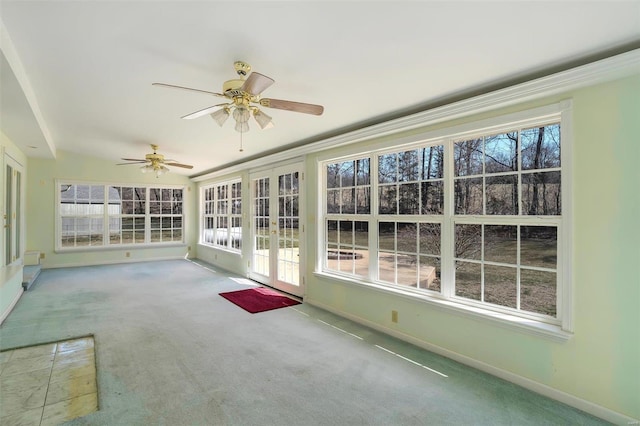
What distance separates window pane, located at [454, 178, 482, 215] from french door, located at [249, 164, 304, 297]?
242 centimetres

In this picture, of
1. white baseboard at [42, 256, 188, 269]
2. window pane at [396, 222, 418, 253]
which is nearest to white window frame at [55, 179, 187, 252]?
white baseboard at [42, 256, 188, 269]

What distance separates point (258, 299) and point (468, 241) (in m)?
3.18

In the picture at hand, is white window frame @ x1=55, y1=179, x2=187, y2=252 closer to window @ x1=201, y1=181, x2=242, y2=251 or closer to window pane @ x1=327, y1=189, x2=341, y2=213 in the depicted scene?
window @ x1=201, y1=181, x2=242, y2=251

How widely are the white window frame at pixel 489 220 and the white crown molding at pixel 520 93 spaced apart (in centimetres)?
12

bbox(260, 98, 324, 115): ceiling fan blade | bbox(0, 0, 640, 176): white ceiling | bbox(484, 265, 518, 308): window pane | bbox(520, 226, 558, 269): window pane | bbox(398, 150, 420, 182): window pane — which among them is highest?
bbox(0, 0, 640, 176): white ceiling

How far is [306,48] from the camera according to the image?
229 cm

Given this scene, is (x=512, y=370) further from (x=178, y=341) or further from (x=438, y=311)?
(x=178, y=341)

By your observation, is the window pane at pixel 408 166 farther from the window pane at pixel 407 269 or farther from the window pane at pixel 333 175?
the window pane at pixel 333 175

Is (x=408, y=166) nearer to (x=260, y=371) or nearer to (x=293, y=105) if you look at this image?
(x=293, y=105)

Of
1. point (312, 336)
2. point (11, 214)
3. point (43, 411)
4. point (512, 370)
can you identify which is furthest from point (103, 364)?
point (11, 214)

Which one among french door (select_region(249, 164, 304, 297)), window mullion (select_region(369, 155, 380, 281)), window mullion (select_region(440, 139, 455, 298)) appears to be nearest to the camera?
window mullion (select_region(440, 139, 455, 298))

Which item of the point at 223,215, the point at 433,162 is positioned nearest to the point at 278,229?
the point at 223,215

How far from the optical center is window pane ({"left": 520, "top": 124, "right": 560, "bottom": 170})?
7.86ft

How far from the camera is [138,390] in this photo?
7.71ft
